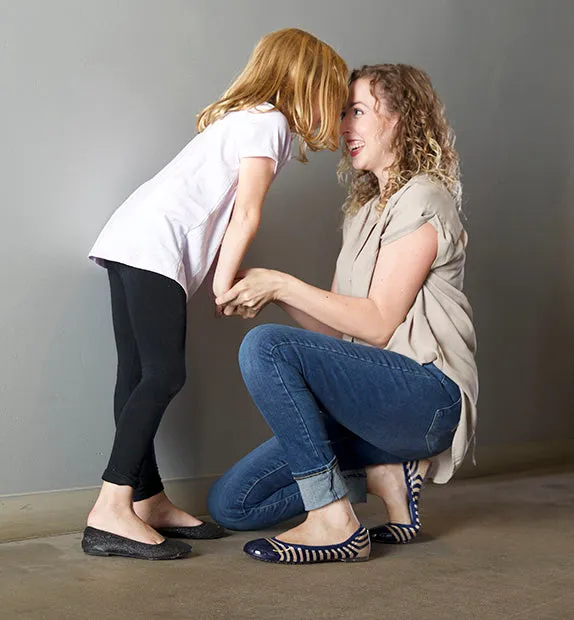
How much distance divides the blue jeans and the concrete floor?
0.66 feet

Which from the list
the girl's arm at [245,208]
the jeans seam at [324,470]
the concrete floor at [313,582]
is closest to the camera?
the concrete floor at [313,582]

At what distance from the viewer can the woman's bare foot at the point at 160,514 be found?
2.18 metres

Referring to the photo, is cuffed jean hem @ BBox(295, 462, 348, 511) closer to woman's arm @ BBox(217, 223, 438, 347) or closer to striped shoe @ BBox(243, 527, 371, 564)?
striped shoe @ BBox(243, 527, 371, 564)

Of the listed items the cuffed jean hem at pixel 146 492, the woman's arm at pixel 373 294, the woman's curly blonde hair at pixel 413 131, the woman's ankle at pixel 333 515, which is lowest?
the cuffed jean hem at pixel 146 492

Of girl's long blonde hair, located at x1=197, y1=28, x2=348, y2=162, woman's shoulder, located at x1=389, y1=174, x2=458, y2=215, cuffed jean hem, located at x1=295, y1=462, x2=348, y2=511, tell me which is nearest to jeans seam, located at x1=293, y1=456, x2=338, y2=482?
cuffed jean hem, located at x1=295, y1=462, x2=348, y2=511

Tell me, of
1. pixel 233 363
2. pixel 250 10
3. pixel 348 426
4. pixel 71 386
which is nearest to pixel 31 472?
pixel 71 386

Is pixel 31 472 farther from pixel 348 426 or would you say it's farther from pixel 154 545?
pixel 348 426

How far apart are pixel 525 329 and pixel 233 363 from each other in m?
1.20

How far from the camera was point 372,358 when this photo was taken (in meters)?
2.02

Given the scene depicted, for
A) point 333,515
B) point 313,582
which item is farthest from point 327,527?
point 313,582

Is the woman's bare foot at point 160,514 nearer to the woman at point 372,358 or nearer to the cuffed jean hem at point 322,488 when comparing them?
the woman at point 372,358

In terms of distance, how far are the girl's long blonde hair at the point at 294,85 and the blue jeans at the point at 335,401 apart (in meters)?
0.49

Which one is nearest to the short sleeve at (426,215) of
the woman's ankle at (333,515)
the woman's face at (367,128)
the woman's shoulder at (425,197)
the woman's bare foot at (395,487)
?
the woman's shoulder at (425,197)

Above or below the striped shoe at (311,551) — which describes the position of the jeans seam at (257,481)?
above
